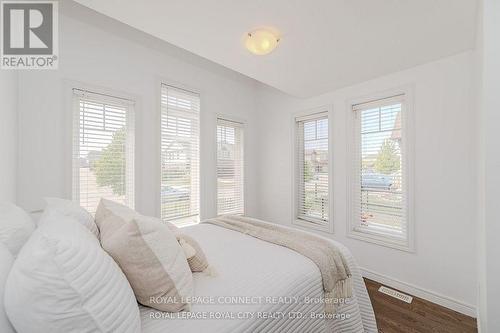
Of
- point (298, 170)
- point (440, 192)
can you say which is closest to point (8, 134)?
point (298, 170)

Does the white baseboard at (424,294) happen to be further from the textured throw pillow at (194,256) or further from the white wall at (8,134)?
the white wall at (8,134)

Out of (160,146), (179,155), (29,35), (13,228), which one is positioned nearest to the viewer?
(13,228)

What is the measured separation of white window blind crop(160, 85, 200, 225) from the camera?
2908mm

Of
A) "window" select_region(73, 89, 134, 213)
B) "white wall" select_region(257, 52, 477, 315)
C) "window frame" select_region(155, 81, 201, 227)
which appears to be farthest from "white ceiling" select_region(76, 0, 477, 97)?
"window" select_region(73, 89, 134, 213)

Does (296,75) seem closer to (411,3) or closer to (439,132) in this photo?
(411,3)

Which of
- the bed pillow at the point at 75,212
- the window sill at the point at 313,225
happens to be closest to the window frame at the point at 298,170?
the window sill at the point at 313,225

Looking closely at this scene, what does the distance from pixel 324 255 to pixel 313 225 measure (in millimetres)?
1886

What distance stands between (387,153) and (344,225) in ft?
3.44

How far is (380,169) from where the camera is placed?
8.75 ft

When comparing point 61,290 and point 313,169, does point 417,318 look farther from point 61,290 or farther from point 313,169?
point 61,290

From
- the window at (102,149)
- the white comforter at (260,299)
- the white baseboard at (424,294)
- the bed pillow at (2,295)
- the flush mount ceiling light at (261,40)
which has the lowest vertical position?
the white baseboard at (424,294)

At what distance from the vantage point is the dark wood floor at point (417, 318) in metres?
1.81

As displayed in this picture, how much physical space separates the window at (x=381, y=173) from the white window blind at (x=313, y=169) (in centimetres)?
45

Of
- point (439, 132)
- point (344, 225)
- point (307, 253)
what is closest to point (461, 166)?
point (439, 132)
